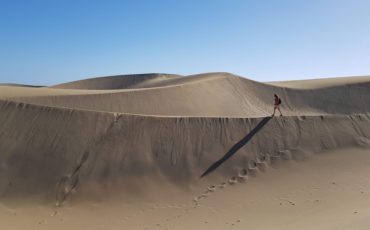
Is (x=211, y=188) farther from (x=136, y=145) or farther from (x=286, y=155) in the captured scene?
(x=136, y=145)

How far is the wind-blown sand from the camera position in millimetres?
9094

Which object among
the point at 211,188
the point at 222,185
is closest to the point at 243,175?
the point at 222,185

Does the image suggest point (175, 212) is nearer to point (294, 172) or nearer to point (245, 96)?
point (294, 172)

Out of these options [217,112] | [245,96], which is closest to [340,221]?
[217,112]

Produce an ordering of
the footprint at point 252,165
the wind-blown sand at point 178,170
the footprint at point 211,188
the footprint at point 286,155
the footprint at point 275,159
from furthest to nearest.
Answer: the footprint at point 286,155
the footprint at point 275,159
the footprint at point 252,165
the footprint at point 211,188
the wind-blown sand at point 178,170

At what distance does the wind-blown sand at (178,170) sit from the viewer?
29.8 feet

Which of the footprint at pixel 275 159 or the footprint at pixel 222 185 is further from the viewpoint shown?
the footprint at pixel 275 159

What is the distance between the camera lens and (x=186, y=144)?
1278 centimetres

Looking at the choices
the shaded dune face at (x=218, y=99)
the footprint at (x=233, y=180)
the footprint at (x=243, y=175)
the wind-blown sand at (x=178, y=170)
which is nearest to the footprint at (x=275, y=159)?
the wind-blown sand at (x=178, y=170)

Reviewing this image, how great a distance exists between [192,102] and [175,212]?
13.4 meters

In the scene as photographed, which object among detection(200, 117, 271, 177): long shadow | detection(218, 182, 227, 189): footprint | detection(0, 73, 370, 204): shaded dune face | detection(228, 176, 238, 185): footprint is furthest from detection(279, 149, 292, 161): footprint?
detection(218, 182, 227, 189): footprint

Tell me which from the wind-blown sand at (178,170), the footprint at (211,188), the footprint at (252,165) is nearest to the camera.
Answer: the wind-blown sand at (178,170)

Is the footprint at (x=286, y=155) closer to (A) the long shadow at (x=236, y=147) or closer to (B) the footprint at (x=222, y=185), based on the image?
(A) the long shadow at (x=236, y=147)

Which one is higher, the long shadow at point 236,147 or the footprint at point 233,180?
the long shadow at point 236,147
